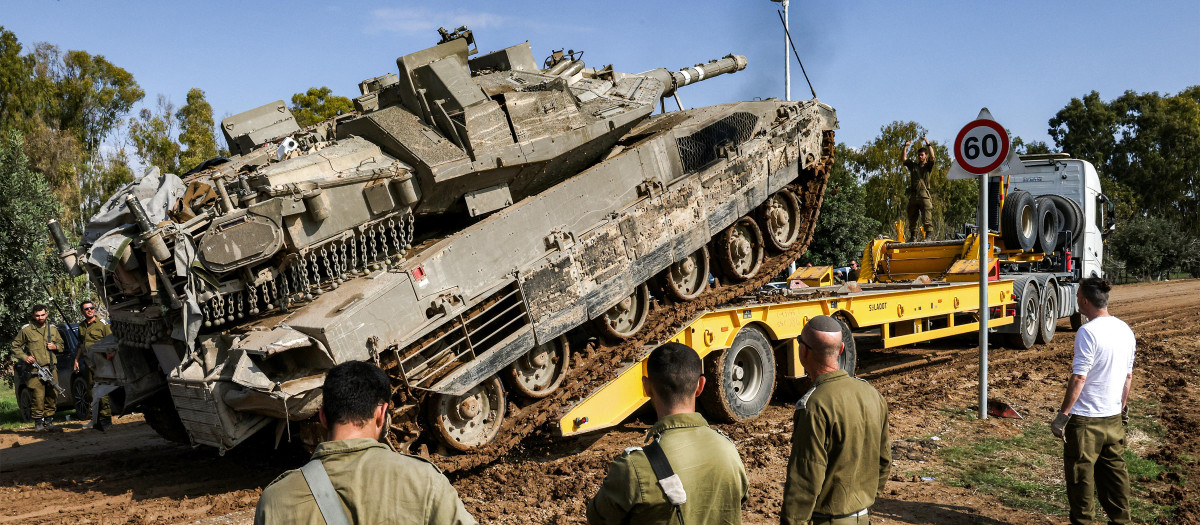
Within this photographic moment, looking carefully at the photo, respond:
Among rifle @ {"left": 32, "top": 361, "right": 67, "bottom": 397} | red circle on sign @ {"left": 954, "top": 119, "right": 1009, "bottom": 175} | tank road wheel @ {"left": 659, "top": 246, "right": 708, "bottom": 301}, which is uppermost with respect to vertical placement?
red circle on sign @ {"left": 954, "top": 119, "right": 1009, "bottom": 175}

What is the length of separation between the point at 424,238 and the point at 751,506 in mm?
4250

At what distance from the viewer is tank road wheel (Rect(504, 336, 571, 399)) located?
853 centimetres

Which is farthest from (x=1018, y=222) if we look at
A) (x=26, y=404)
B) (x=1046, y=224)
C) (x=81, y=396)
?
(x=26, y=404)

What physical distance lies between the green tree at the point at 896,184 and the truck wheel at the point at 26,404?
1299 inches

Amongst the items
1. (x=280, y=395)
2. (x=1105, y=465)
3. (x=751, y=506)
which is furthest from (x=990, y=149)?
(x=280, y=395)

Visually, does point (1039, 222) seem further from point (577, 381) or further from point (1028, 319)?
point (577, 381)

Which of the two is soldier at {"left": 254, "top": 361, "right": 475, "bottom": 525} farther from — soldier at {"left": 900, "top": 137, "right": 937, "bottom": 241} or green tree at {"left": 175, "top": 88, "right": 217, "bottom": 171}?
green tree at {"left": 175, "top": 88, "right": 217, "bottom": 171}

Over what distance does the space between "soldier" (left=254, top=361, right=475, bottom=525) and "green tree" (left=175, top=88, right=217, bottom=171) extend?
28422mm

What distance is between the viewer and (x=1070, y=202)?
16.3 m

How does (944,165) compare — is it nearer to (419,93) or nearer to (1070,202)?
(1070,202)

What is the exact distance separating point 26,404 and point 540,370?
8.81m

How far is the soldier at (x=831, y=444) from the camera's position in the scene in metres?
3.86

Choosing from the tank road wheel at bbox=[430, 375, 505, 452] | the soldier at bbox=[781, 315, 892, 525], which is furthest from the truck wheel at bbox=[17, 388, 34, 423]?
the soldier at bbox=[781, 315, 892, 525]

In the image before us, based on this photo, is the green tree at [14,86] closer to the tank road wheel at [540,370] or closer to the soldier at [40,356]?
the soldier at [40,356]
